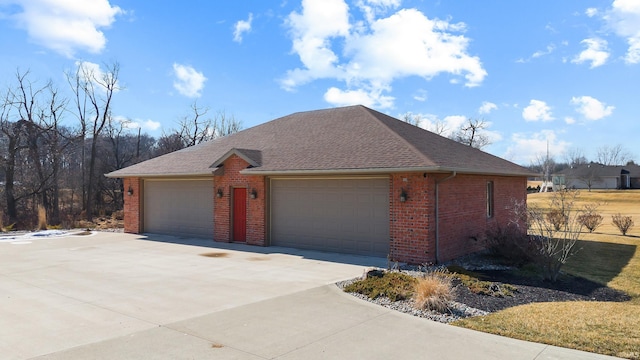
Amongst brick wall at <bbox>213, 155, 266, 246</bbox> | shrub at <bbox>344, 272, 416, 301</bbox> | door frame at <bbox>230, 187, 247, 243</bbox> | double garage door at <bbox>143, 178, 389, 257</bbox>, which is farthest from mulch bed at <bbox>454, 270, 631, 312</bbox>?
door frame at <bbox>230, 187, 247, 243</bbox>

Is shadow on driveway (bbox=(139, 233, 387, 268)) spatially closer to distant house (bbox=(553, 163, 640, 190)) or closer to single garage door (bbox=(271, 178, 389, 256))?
single garage door (bbox=(271, 178, 389, 256))

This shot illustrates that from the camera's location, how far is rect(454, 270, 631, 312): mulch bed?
23.4ft

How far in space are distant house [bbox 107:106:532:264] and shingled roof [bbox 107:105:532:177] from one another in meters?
0.05

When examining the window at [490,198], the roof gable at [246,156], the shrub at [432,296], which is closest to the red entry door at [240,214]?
the roof gable at [246,156]

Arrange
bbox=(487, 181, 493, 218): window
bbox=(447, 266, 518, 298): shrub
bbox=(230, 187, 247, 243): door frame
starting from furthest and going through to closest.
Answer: bbox=(230, 187, 247, 243): door frame
bbox=(487, 181, 493, 218): window
bbox=(447, 266, 518, 298): shrub

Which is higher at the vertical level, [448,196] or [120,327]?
[448,196]

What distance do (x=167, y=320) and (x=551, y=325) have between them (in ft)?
17.6

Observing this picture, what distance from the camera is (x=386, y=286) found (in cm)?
763

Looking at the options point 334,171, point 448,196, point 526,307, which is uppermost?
point 334,171

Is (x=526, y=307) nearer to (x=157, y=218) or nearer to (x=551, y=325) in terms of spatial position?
(x=551, y=325)

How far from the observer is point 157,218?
1809 centimetres

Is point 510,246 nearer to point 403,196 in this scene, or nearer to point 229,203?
point 403,196

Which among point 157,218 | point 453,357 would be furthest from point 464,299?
point 157,218

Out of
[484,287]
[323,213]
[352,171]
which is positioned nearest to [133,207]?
[323,213]
